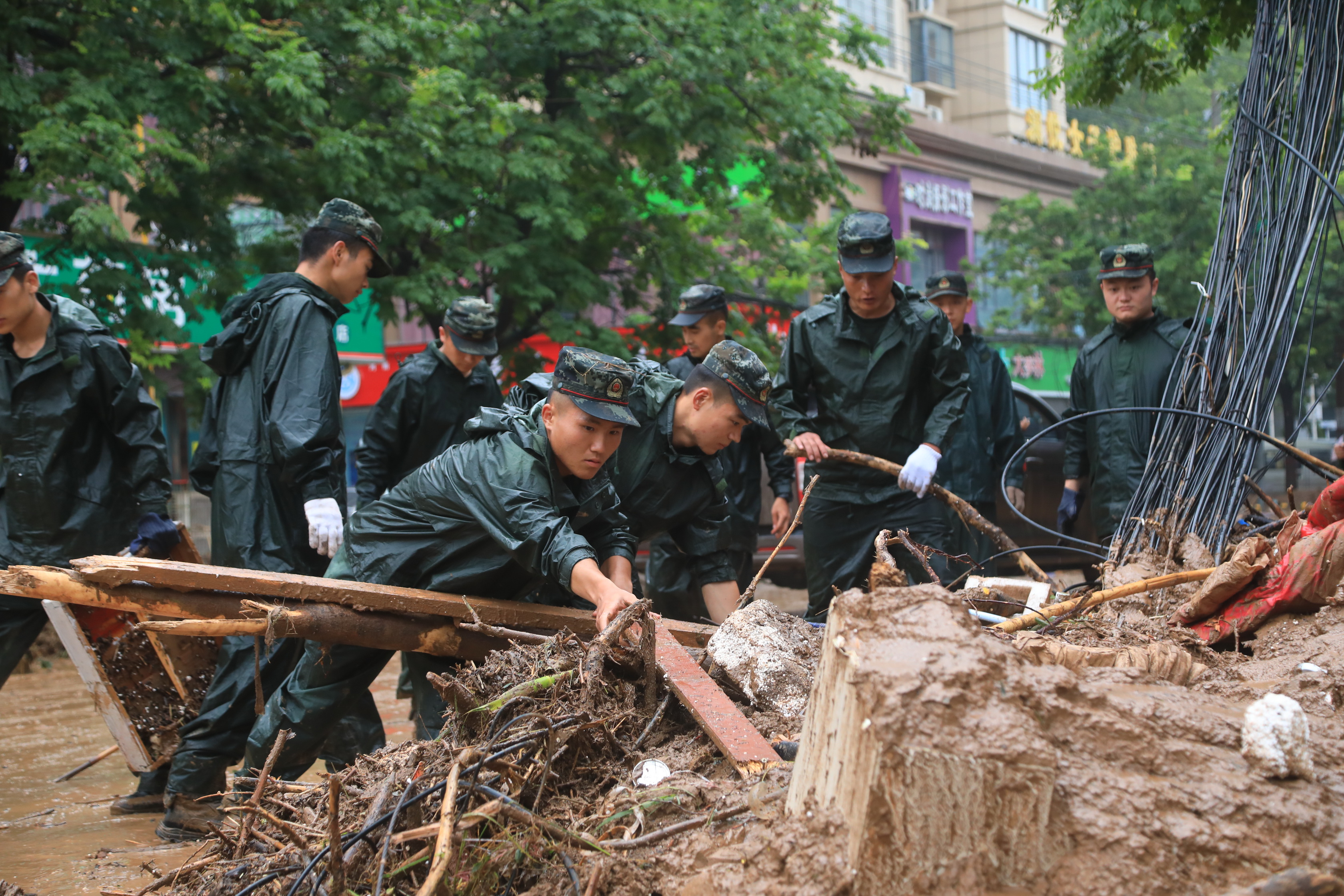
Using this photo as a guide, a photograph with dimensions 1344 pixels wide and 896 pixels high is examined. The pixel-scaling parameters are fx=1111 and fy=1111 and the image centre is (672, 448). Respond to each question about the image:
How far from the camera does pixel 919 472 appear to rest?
4.34 metres

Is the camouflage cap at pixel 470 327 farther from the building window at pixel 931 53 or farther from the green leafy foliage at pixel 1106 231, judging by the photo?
the building window at pixel 931 53

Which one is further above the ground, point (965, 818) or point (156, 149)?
point (156, 149)

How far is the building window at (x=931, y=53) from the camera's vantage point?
2962 cm

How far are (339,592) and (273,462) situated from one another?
1.11 metres

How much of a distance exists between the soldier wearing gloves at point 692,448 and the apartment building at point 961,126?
2016 centimetres

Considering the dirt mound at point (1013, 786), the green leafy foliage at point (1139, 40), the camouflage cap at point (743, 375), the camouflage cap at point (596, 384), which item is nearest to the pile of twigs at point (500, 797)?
the dirt mound at point (1013, 786)

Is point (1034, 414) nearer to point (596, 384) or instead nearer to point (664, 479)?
point (664, 479)

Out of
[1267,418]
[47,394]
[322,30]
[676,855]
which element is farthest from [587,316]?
[676,855]

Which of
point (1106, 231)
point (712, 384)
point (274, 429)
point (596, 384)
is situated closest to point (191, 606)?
point (274, 429)

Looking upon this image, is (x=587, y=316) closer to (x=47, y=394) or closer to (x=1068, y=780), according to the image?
(x=47, y=394)

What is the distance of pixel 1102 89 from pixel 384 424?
455 centimetres

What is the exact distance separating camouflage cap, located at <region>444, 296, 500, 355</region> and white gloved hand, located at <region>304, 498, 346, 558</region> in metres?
1.84

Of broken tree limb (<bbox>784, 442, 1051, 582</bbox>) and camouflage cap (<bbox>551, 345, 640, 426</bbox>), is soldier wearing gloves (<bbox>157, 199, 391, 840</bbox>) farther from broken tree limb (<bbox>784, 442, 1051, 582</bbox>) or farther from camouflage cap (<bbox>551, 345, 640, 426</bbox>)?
broken tree limb (<bbox>784, 442, 1051, 582</bbox>)

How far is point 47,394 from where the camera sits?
402cm
